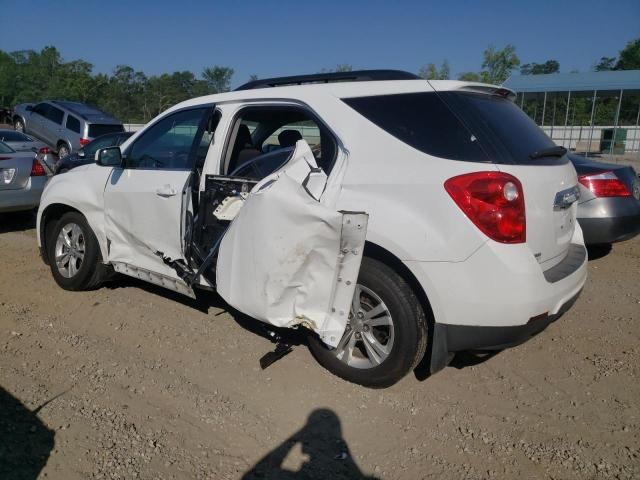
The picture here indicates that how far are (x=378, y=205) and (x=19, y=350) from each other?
9.36 ft

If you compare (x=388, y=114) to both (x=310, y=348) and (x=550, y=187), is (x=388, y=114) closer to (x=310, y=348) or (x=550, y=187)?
(x=550, y=187)

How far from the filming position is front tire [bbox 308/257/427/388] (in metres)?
2.98

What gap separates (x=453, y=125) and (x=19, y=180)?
7.23 m

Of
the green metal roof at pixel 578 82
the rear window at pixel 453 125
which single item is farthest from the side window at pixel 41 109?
the rear window at pixel 453 125

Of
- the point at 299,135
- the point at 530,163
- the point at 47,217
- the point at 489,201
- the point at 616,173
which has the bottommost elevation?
the point at 616,173

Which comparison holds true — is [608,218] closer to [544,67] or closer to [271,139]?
[271,139]

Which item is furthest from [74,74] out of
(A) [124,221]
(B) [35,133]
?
(A) [124,221]

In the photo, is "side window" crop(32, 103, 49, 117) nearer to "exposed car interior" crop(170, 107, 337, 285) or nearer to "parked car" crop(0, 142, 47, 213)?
"parked car" crop(0, 142, 47, 213)

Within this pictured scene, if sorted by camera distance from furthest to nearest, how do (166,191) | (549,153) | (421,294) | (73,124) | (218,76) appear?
(218,76), (73,124), (166,191), (549,153), (421,294)

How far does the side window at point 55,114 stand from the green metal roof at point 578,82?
17258mm

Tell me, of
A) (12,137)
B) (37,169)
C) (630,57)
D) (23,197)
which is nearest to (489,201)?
(23,197)

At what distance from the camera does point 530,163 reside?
3010mm

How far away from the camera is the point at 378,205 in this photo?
296 centimetres

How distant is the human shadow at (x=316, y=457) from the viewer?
2.55 m
